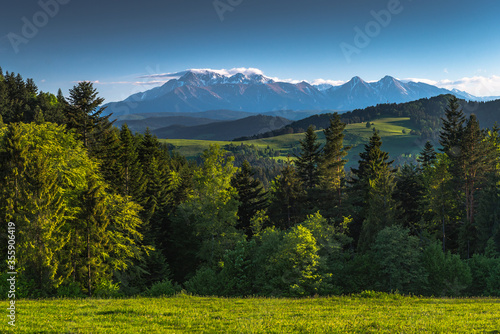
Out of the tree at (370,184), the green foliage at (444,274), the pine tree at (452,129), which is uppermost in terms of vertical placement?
the pine tree at (452,129)

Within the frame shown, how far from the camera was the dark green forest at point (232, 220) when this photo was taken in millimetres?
31703

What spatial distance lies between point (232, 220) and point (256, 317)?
95.6 feet

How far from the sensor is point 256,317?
16.3m

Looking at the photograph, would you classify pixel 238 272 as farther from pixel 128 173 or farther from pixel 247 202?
pixel 128 173

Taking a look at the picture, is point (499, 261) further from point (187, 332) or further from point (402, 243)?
point (187, 332)

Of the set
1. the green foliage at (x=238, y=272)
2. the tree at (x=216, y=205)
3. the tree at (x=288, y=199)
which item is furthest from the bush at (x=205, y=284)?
the tree at (x=288, y=199)

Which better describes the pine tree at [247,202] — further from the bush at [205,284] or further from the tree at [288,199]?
the bush at [205,284]

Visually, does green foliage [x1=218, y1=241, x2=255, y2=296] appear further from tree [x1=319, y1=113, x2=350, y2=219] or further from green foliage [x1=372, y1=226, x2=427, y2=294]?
tree [x1=319, y1=113, x2=350, y2=219]

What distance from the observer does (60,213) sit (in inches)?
1287

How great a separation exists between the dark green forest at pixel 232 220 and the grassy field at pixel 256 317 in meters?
13.5

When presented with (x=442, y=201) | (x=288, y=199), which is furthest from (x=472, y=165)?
(x=288, y=199)

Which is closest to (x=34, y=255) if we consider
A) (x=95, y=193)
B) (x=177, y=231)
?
(x=95, y=193)

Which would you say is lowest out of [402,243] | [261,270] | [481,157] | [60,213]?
[261,270]

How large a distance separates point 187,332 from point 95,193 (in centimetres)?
2497
